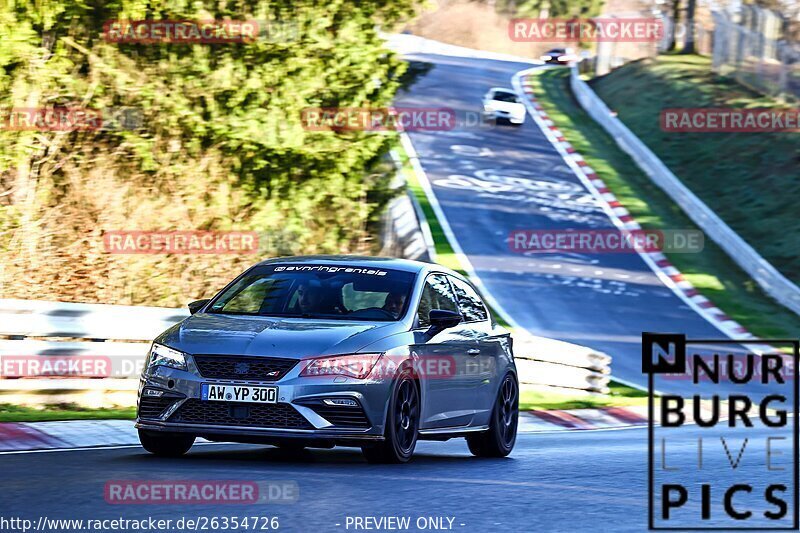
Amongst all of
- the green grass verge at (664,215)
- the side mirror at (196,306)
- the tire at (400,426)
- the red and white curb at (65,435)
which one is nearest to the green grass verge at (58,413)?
the red and white curb at (65,435)

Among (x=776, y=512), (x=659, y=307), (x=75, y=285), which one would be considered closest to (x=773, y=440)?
(x=776, y=512)

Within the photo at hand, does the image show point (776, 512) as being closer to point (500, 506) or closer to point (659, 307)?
point (500, 506)

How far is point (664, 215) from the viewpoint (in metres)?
40.6

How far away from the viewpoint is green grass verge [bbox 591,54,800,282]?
38375mm

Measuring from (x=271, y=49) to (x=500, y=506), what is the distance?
49.8 feet

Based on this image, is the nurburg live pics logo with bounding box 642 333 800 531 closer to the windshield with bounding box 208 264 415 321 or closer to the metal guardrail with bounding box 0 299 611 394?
the windshield with bounding box 208 264 415 321

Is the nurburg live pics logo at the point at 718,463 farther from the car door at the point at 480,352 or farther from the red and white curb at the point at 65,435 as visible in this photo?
the red and white curb at the point at 65,435

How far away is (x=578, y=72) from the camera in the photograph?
66312 millimetres

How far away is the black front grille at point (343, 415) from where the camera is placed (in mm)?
10055

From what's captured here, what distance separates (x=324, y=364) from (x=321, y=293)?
1.22 metres

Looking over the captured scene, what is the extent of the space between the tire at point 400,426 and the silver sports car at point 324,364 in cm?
1

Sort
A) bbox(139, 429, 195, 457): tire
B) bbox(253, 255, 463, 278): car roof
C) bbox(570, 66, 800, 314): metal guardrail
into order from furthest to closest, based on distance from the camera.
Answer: bbox(570, 66, 800, 314): metal guardrail < bbox(253, 255, 463, 278): car roof < bbox(139, 429, 195, 457): tire

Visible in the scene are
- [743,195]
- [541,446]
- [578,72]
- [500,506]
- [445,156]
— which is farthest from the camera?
[578,72]

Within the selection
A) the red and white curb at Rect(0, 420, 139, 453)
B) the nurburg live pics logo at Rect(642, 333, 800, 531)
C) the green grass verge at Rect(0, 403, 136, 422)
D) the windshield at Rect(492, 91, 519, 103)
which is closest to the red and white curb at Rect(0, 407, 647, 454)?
the red and white curb at Rect(0, 420, 139, 453)
